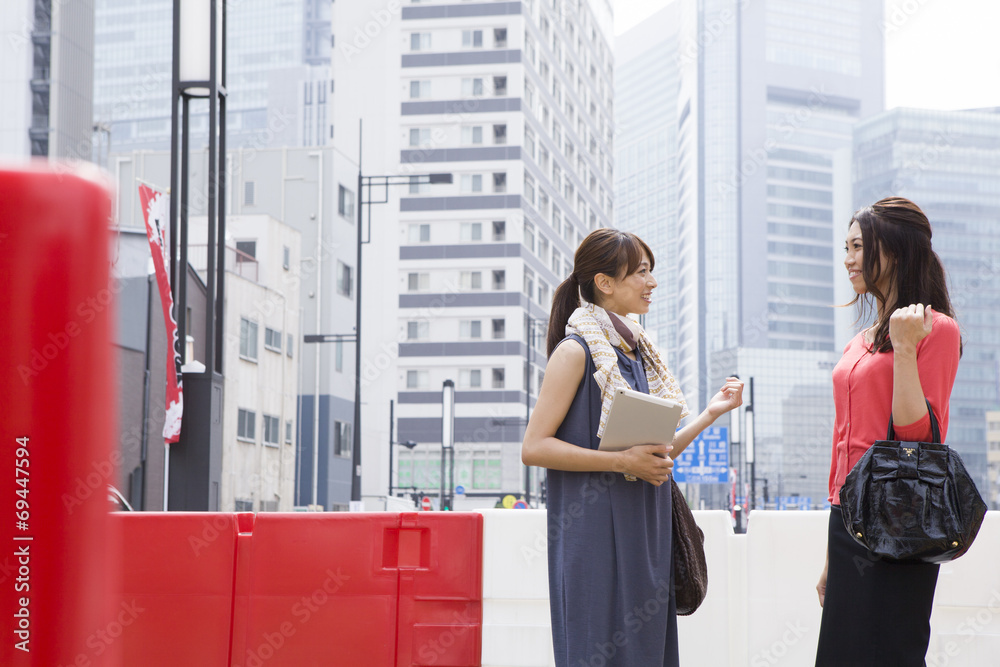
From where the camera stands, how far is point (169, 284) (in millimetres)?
8242

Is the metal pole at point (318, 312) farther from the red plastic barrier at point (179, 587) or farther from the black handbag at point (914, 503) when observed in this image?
the black handbag at point (914, 503)

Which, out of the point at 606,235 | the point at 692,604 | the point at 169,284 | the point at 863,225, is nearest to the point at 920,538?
the point at 692,604

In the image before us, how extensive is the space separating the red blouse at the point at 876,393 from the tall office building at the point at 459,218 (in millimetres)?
75689

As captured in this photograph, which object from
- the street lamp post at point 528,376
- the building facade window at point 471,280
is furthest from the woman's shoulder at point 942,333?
the building facade window at point 471,280

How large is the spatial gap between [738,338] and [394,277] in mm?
93637

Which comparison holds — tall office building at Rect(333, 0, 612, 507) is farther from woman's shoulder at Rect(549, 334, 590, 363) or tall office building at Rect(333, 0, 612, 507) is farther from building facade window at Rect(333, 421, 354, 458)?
woman's shoulder at Rect(549, 334, 590, 363)

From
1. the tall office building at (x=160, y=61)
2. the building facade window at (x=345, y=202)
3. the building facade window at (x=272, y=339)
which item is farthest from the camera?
the tall office building at (x=160, y=61)

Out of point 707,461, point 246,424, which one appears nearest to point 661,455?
point 707,461

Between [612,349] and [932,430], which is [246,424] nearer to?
[612,349]

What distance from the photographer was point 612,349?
3195 millimetres

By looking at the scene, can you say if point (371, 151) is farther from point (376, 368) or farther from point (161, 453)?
point (161, 453)

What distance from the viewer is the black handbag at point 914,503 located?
8.79ft

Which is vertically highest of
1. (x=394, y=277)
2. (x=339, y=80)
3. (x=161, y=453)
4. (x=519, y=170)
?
(x=339, y=80)

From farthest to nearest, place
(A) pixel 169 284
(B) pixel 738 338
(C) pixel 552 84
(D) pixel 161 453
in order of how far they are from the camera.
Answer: (B) pixel 738 338 → (C) pixel 552 84 → (D) pixel 161 453 → (A) pixel 169 284
